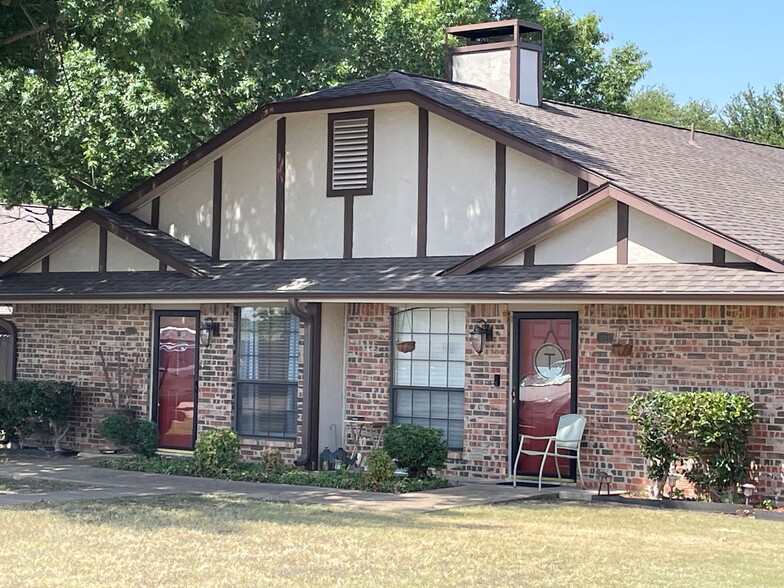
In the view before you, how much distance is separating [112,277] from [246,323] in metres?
2.46

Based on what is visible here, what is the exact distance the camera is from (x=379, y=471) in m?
14.8

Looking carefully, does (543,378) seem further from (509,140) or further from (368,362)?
(509,140)

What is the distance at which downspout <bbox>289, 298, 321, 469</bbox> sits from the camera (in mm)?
16984

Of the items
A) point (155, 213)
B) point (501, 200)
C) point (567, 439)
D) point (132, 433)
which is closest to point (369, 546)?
point (567, 439)

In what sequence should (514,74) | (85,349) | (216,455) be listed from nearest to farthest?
(216,455), (85,349), (514,74)

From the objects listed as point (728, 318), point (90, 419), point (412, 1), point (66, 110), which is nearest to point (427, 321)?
point (728, 318)

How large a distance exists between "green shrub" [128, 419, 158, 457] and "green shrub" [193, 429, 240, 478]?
139 centimetres

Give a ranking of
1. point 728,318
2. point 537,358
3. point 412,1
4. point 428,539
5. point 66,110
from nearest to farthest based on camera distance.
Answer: point 428,539
point 728,318
point 537,358
point 66,110
point 412,1

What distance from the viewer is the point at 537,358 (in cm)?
Result: 1594

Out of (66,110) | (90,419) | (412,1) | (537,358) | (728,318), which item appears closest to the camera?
(728,318)

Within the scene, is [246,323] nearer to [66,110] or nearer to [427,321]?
[427,321]

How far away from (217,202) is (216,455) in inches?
174

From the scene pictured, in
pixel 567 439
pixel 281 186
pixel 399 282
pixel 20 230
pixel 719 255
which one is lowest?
pixel 567 439

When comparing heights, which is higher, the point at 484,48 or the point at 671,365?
the point at 484,48
